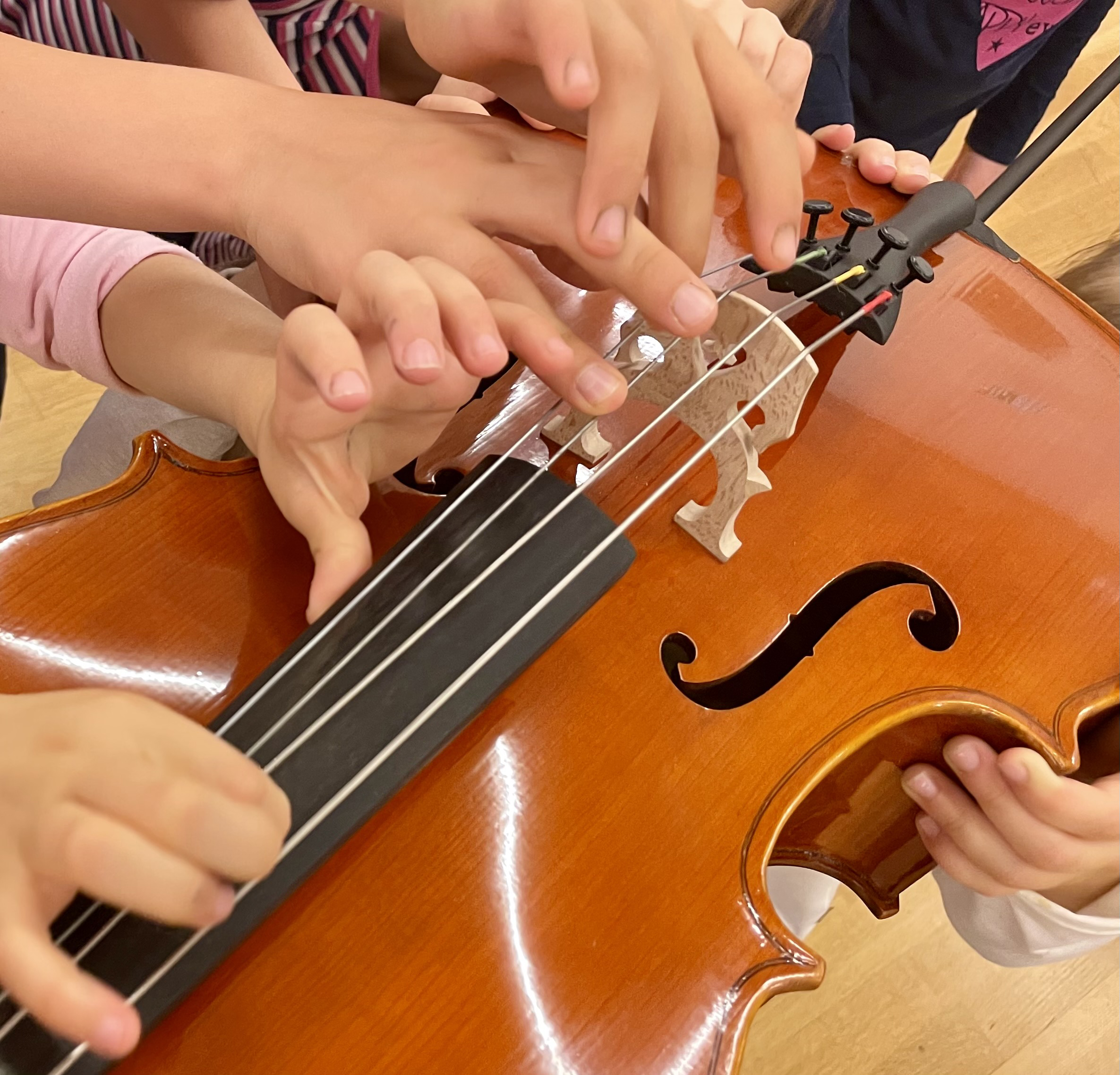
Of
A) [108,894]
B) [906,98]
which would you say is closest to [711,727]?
[108,894]

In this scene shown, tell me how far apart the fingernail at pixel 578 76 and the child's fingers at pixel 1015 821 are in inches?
18.7

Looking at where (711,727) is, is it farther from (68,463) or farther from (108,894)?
(68,463)

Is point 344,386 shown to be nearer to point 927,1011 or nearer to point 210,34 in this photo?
point 210,34

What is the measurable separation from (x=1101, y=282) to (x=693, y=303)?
0.72m

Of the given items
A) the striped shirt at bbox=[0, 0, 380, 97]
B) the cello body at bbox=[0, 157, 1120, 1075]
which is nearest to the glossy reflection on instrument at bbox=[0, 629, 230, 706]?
the cello body at bbox=[0, 157, 1120, 1075]

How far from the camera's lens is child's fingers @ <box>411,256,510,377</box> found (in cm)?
41

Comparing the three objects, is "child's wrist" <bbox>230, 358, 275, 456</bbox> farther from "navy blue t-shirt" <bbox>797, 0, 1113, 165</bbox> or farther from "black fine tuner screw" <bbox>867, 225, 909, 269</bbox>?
"navy blue t-shirt" <bbox>797, 0, 1113, 165</bbox>

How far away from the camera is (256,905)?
0.41 metres

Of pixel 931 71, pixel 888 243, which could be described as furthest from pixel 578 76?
pixel 931 71

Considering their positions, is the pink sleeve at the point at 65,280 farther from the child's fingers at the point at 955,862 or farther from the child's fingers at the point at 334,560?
the child's fingers at the point at 955,862

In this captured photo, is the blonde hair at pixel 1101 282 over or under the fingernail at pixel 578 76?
under

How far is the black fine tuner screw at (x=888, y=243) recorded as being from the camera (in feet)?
2.09

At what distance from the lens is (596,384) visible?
1.47ft

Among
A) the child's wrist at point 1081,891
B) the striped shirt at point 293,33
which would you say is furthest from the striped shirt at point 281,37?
the child's wrist at point 1081,891
